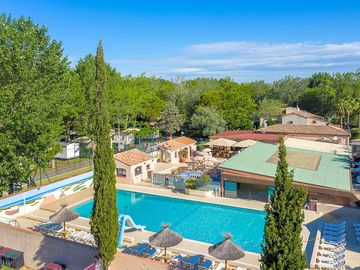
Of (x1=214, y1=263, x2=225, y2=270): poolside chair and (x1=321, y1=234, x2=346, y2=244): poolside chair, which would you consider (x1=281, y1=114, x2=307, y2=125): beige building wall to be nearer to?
(x1=321, y1=234, x2=346, y2=244): poolside chair

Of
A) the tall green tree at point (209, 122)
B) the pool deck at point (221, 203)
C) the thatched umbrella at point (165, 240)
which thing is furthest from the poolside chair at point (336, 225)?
the tall green tree at point (209, 122)

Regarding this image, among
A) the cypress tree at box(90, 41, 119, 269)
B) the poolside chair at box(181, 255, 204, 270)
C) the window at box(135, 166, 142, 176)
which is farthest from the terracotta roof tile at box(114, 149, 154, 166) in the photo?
the cypress tree at box(90, 41, 119, 269)

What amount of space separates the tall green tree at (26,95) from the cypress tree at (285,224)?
1866 centimetres

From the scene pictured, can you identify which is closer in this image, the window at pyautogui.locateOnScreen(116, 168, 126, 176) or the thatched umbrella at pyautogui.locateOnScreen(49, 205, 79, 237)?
the thatched umbrella at pyautogui.locateOnScreen(49, 205, 79, 237)

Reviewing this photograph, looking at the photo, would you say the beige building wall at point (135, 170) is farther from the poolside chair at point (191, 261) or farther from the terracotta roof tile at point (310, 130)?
the terracotta roof tile at point (310, 130)

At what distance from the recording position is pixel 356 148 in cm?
4222

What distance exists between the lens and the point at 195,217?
2430 centimetres

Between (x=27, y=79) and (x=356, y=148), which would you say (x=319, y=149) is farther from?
(x=27, y=79)

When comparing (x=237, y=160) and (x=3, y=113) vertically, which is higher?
(x=3, y=113)

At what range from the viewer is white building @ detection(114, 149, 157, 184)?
106 ft

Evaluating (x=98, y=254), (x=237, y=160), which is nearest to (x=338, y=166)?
(x=237, y=160)

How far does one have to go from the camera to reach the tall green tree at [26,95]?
22953mm

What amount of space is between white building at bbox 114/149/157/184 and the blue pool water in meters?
3.03

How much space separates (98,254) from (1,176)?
12.6 metres
